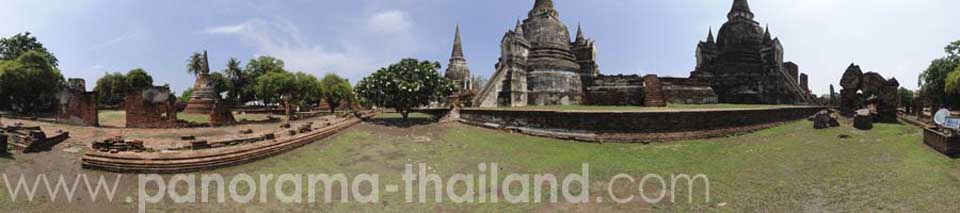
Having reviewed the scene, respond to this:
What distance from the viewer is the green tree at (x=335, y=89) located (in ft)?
110

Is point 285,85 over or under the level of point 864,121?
over

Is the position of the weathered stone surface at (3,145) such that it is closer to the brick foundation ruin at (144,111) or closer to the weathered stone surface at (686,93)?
the brick foundation ruin at (144,111)

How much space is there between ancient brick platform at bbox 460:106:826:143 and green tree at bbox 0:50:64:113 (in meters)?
21.8

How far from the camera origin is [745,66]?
24.6 metres

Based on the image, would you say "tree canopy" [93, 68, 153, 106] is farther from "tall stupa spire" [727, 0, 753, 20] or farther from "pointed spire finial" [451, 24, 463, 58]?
"tall stupa spire" [727, 0, 753, 20]

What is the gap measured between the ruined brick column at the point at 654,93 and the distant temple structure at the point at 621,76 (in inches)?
1.6

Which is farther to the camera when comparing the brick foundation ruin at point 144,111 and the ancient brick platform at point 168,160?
the brick foundation ruin at point 144,111

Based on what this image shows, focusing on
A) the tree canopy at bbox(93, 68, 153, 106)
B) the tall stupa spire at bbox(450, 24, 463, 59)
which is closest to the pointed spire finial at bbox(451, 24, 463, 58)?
the tall stupa spire at bbox(450, 24, 463, 59)

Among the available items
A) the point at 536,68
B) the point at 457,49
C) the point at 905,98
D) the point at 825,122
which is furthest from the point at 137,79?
the point at 905,98

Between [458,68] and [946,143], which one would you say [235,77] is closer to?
[458,68]

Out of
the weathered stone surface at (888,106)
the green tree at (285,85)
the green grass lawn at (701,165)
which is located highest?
the green tree at (285,85)

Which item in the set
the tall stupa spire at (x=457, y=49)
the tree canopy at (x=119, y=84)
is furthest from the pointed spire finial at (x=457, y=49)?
the tree canopy at (x=119, y=84)

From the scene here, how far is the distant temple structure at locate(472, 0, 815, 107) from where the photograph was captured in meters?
19.1

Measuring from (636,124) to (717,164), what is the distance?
3118mm
